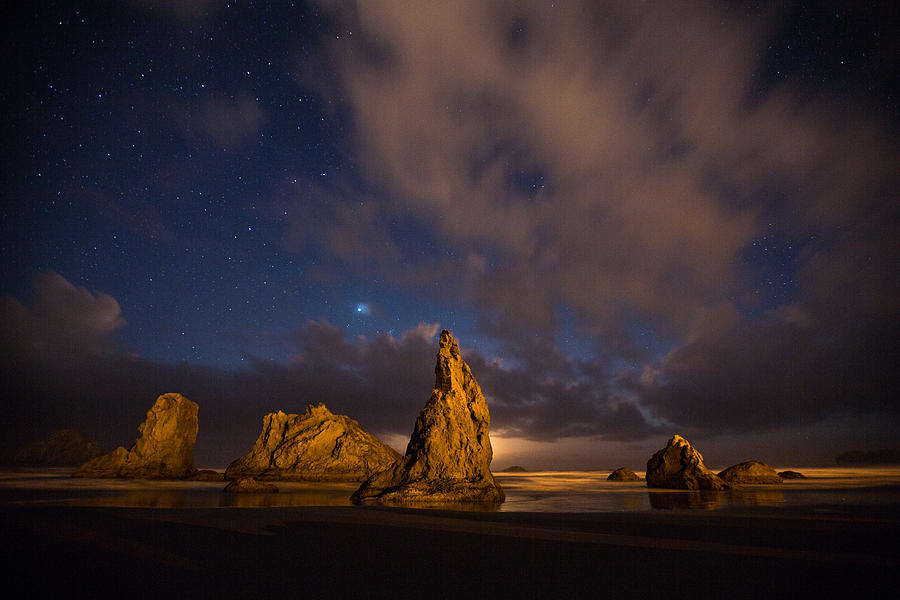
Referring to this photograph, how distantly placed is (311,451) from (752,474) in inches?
2691

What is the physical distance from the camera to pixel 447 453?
31781 millimetres

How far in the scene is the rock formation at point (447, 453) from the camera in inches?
1157

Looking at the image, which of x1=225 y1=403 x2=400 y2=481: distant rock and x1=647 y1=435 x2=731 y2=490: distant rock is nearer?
x1=647 y1=435 x2=731 y2=490: distant rock

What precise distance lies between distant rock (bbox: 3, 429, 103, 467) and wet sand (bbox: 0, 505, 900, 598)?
225546 mm

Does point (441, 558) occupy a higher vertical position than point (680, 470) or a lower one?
lower

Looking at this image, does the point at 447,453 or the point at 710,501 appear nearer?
the point at 710,501

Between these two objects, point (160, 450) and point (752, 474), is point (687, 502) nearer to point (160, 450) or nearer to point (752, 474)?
point (752, 474)

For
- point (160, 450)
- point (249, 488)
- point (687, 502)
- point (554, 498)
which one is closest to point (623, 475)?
point (554, 498)

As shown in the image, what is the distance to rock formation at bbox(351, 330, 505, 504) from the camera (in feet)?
96.4

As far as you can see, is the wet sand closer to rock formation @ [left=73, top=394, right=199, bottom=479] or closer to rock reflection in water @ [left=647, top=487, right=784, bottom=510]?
rock reflection in water @ [left=647, top=487, right=784, bottom=510]

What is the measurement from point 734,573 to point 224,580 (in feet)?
32.9

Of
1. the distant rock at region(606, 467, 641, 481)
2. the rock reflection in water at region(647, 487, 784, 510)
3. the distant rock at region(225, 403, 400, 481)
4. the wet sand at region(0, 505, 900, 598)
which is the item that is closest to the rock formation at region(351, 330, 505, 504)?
the rock reflection in water at region(647, 487, 784, 510)

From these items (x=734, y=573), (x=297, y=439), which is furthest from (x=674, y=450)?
(x=297, y=439)

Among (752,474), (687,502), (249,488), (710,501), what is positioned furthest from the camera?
(752,474)
